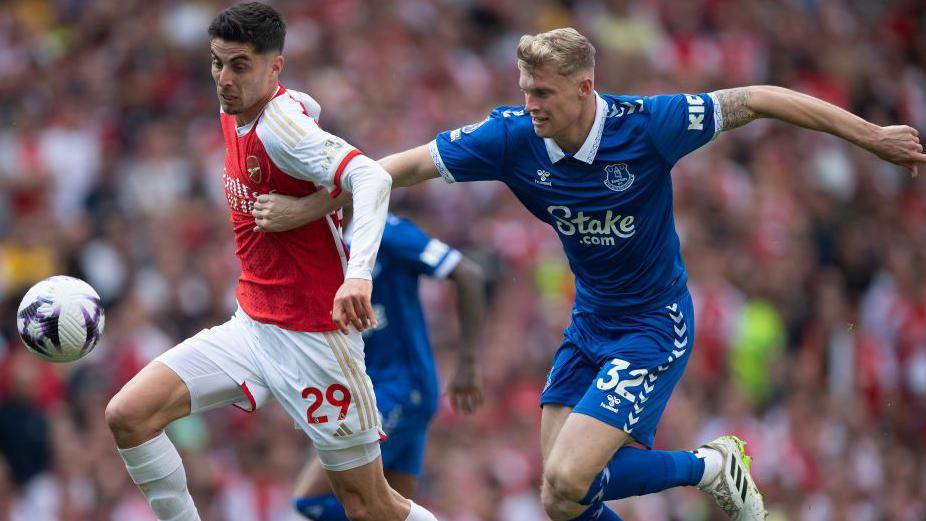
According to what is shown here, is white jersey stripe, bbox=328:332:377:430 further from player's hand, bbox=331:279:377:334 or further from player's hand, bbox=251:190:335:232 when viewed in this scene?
player's hand, bbox=331:279:377:334

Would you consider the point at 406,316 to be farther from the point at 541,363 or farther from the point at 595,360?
the point at 541,363

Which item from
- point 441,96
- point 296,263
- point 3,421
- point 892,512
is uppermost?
point 296,263

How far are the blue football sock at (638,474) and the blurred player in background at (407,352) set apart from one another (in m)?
1.49

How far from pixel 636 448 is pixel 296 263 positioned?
1910 mm

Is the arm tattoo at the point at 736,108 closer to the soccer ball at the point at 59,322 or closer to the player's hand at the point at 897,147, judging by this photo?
the player's hand at the point at 897,147

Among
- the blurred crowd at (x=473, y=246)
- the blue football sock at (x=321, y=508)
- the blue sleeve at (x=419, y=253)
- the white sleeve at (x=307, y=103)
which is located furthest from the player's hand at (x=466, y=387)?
the blurred crowd at (x=473, y=246)

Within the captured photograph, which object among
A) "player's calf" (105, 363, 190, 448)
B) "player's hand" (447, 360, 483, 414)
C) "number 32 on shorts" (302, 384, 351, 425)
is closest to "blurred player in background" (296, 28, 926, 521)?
"number 32 on shorts" (302, 384, 351, 425)

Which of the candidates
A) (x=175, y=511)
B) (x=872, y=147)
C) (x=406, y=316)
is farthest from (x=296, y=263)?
(x=872, y=147)

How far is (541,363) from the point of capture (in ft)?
41.8

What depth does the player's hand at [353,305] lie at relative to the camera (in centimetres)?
586

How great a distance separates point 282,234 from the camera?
6.61 m

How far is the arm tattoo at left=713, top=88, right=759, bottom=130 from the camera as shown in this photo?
6773mm

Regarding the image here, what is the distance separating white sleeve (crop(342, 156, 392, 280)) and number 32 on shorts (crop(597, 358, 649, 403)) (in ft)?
4.59

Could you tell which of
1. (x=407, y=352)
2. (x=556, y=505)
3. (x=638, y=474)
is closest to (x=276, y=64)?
(x=407, y=352)
